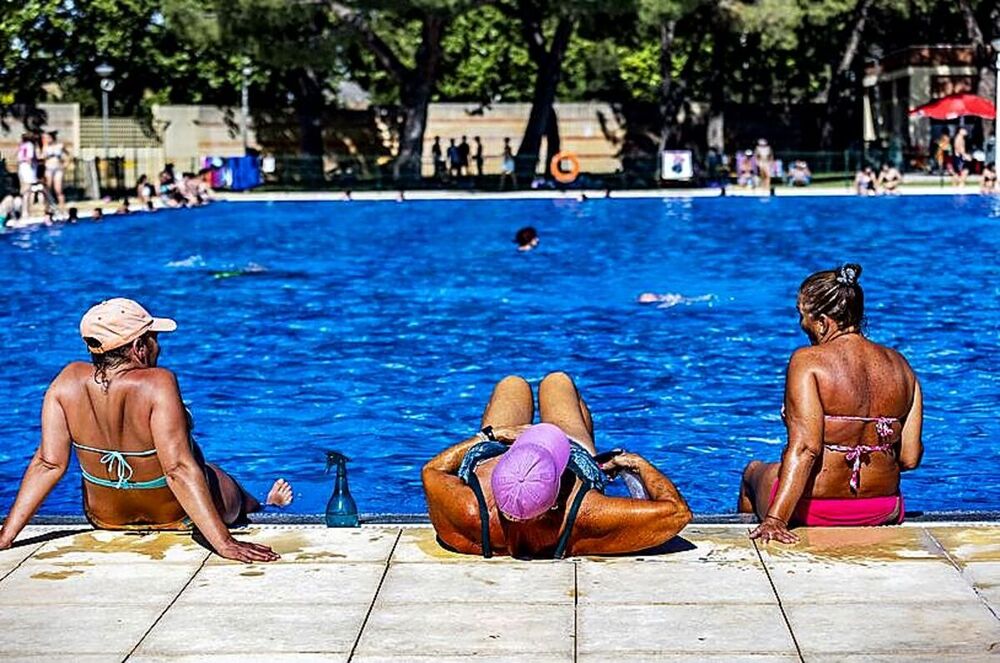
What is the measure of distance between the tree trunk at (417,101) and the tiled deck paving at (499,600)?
3461 cm

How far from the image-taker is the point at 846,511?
6.73 meters

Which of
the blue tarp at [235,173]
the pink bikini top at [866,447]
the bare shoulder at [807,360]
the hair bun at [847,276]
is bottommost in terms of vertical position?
the pink bikini top at [866,447]

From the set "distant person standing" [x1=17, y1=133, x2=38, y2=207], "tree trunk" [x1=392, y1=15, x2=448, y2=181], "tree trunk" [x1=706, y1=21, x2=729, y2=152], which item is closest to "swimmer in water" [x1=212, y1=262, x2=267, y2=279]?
"distant person standing" [x1=17, y1=133, x2=38, y2=207]

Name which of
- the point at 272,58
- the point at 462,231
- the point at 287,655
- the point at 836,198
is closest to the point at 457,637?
the point at 287,655

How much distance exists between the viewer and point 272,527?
22.6ft

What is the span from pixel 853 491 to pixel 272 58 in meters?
34.6

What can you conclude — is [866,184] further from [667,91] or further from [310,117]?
[310,117]

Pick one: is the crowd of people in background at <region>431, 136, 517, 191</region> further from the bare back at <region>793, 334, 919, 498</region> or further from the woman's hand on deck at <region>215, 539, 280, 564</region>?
the woman's hand on deck at <region>215, 539, 280, 564</region>

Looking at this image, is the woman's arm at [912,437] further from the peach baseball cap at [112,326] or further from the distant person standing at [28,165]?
the distant person standing at [28,165]

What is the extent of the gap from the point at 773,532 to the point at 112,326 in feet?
9.11

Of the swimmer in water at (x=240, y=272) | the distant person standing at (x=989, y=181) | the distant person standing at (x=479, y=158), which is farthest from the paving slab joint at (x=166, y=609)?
the distant person standing at (x=479, y=158)

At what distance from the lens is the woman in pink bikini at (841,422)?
6512mm

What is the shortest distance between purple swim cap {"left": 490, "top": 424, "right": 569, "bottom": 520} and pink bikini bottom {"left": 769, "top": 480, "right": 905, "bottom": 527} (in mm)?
1210

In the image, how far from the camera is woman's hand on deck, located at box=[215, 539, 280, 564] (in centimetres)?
627
